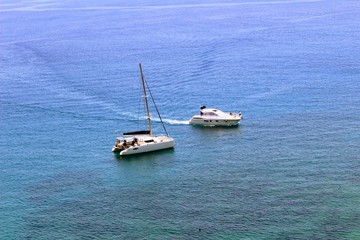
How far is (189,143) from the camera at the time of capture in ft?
320

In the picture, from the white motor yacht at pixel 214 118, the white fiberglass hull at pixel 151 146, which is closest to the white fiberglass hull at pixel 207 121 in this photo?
the white motor yacht at pixel 214 118

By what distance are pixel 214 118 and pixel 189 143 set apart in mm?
8581

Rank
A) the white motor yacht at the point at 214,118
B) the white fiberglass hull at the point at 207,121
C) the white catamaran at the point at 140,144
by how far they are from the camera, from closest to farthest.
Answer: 1. the white catamaran at the point at 140,144
2. the white motor yacht at the point at 214,118
3. the white fiberglass hull at the point at 207,121

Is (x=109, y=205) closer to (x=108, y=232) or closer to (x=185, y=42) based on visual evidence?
(x=108, y=232)

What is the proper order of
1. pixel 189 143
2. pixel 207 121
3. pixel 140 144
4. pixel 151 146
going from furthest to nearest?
pixel 207 121 → pixel 189 143 → pixel 140 144 → pixel 151 146

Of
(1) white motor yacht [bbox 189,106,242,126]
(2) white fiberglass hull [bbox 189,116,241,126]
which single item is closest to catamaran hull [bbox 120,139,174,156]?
(2) white fiberglass hull [bbox 189,116,241,126]

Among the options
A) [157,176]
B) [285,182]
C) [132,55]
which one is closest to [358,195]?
[285,182]

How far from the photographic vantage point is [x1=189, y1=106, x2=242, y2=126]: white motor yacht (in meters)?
103

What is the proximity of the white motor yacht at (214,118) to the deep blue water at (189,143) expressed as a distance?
1.55 meters

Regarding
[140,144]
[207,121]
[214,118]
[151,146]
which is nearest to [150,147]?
[151,146]

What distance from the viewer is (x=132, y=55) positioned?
159m

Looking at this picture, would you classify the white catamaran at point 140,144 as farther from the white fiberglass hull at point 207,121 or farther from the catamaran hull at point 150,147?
the white fiberglass hull at point 207,121

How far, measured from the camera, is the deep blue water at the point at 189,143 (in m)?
71.6

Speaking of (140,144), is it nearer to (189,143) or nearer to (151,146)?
(151,146)
